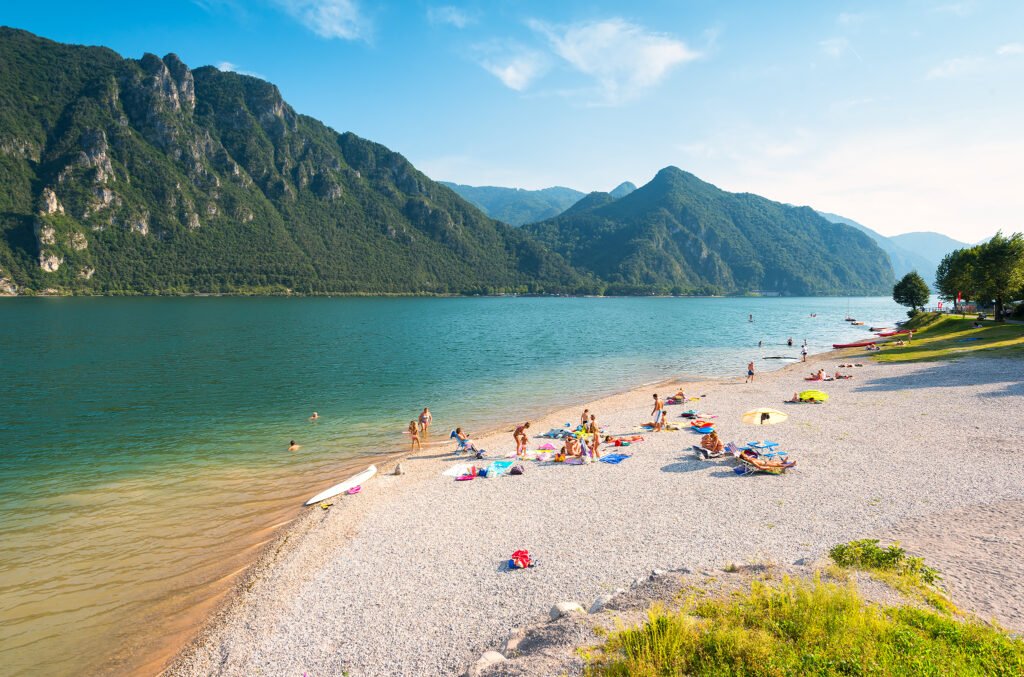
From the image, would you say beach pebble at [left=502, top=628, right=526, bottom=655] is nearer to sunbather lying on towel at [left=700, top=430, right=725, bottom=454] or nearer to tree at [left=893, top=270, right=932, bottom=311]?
sunbather lying on towel at [left=700, top=430, right=725, bottom=454]

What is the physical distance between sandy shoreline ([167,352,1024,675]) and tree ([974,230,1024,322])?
3952 cm

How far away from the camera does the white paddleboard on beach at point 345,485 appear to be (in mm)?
20002

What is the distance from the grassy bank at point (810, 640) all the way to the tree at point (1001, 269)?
210 feet

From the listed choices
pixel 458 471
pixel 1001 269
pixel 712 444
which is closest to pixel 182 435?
pixel 458 471

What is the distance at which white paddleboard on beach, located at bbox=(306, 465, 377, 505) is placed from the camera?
787 inches

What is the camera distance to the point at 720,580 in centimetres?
1077

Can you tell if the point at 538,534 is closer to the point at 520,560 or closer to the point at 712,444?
the point at 520,560

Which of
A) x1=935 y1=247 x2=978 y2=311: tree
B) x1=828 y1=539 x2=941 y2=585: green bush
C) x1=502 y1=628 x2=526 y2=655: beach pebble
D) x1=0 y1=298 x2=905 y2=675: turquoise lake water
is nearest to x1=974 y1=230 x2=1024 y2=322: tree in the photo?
x1=935 y1=247 x2=978 y2=311: tree

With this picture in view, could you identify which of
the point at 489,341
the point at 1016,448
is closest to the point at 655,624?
the point at 1016,448

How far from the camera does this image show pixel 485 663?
8.64 meters

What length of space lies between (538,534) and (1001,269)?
6624 centimetres

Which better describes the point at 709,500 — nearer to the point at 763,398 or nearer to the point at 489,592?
the point at 489,592

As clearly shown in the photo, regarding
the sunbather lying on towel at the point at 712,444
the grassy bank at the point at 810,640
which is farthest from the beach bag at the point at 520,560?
the sunbather lying on towel at the point at 712,444

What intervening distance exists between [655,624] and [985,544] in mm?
10442
